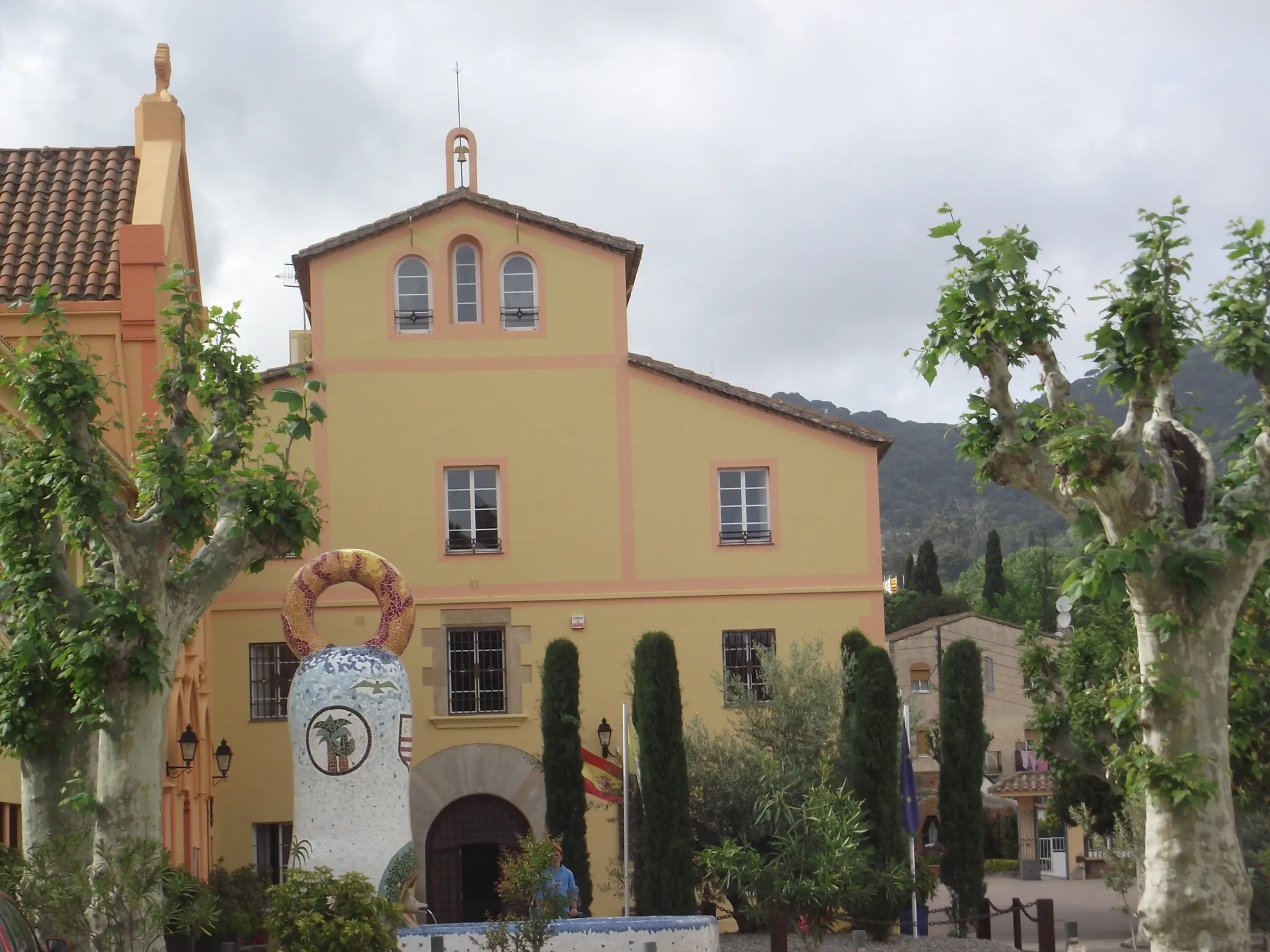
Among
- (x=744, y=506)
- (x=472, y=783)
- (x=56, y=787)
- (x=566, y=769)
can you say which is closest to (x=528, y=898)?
(x=56, y=787)

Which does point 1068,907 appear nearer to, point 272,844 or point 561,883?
point 272,844

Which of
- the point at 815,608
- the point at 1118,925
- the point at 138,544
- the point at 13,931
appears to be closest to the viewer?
the point at 13,931

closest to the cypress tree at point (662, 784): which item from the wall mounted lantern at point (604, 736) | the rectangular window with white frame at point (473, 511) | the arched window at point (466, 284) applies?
the wall mounted lantern at point (604, 736)

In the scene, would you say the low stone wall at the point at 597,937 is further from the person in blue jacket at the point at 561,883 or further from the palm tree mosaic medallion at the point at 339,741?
the palm tree mosaic medallion at the point at 339,741

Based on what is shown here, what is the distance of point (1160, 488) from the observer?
12.2 metres

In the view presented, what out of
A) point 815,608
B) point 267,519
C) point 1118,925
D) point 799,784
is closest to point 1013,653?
point 1118,925

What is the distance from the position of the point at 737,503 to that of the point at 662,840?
24.4ft

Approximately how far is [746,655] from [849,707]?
4.31m

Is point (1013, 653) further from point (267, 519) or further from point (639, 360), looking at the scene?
point (267, 519)

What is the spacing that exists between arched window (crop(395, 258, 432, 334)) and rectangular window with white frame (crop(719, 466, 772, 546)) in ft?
17.6

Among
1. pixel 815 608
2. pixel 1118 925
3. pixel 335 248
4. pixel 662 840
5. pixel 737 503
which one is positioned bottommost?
pixel 1118 925

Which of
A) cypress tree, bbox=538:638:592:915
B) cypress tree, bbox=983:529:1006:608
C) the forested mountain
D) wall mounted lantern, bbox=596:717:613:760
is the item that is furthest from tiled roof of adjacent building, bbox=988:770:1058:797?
the forested mountain

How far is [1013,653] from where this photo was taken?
6662cm

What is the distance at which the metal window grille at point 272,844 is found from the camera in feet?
88.1
